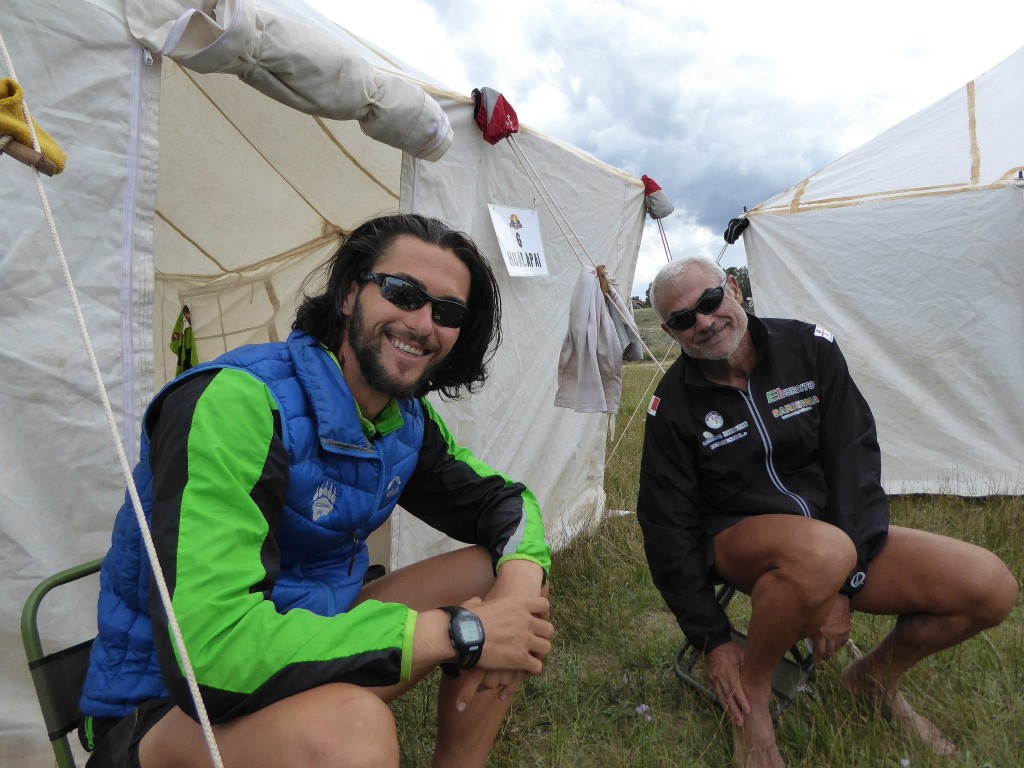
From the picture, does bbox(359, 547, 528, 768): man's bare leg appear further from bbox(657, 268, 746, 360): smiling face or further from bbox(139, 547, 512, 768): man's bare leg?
bbox(657, 268, 746, 360): smiling face

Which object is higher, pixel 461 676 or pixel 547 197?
pixel 547 197

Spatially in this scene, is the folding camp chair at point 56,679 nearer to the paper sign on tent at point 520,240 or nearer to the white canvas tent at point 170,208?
the white canvas tent at point 170,208

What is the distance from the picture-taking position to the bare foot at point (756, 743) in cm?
173

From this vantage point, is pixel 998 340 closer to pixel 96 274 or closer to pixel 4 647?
pixel 96 274

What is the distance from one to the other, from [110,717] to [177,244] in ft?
12.0

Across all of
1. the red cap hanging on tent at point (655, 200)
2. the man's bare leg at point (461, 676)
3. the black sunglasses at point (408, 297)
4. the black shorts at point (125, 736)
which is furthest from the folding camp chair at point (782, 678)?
the red cap hanging on tent at point (655, 200)

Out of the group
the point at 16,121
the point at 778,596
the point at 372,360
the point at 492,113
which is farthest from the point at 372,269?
the point at 492,113

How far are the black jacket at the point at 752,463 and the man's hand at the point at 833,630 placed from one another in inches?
7.0

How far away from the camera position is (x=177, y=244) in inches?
168

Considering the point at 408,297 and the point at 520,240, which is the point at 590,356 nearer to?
the point at 520,240

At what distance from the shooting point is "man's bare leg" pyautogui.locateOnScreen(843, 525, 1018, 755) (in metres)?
1.79

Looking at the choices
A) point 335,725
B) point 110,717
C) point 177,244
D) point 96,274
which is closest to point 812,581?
point 335,725

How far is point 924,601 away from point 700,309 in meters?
1.00

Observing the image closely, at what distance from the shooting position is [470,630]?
4.01 feet
